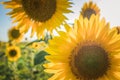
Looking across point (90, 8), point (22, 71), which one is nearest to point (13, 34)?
point (22, 71)

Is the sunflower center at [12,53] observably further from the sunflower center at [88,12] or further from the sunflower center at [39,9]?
the sunflower center at [39,9]

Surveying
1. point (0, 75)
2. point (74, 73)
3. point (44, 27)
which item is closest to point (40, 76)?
point (0, 75)

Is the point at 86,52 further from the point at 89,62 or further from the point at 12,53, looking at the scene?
the point at 12,53

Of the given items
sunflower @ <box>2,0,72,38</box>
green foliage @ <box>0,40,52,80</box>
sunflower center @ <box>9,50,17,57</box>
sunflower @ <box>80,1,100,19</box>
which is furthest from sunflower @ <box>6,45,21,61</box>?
sunflower @ <box>2,0,72,38</box>

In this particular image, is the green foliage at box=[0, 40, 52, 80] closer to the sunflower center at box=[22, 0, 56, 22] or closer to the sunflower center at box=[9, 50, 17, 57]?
the sunflower center at box=[9, 50, 17, 57]

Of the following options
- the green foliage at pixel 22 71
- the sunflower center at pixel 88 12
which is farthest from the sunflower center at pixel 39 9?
the green foliage at pixel 22 71

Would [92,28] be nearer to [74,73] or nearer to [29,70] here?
[74,73]
